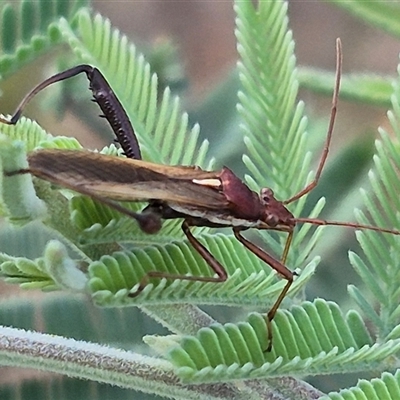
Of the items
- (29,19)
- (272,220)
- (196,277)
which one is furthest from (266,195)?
(29,19)

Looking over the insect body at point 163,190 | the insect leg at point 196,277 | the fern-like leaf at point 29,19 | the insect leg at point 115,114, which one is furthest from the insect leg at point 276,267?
the fern-like leaf at point 29,19

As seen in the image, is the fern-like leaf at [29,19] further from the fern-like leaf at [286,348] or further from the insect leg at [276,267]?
the fern-like leaf at [286,348]

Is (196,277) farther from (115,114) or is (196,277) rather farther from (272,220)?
(115,114)

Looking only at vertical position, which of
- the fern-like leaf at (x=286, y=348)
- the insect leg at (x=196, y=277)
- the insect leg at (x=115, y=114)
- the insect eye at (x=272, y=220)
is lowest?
the fern-like leaf at (x=286, y=348)

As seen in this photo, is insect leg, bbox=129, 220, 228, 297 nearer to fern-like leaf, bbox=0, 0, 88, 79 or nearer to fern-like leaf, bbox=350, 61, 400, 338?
fern-like leaf, bbox=350, 61, 400, 338

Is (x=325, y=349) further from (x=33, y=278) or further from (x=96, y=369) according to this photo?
(x=33, y=278)

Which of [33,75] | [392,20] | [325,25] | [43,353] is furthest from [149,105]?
[325,25]

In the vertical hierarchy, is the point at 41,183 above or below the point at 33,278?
above
